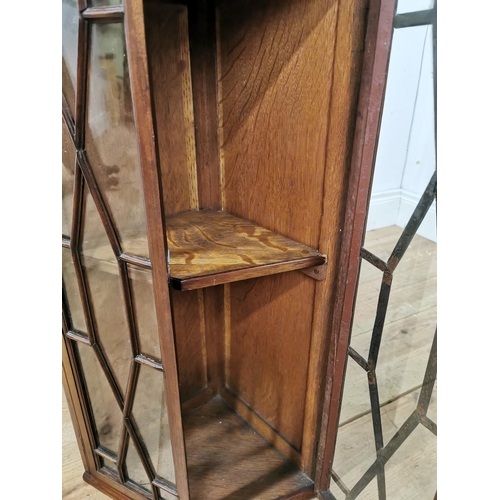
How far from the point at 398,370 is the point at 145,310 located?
0.45 m

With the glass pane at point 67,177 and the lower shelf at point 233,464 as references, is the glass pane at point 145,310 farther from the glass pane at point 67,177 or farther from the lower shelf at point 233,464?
the lower shelf at point 233,464

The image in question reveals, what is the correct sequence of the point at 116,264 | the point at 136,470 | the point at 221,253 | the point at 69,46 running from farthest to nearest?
the point at 136,470 → the point at 221,253 → the point at 116,264 → the point at 69,46

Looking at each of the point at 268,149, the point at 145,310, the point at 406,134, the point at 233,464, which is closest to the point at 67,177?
the point at 145,310

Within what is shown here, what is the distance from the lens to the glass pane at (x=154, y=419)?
0.78 metres

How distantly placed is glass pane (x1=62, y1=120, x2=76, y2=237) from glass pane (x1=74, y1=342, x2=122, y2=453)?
26cm

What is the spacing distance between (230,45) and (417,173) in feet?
1.61

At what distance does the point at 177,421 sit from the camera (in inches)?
30.3

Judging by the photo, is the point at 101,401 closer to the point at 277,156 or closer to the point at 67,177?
the point at 67,177

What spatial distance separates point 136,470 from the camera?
0.94 meters

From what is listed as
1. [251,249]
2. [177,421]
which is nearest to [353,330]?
[251,249]

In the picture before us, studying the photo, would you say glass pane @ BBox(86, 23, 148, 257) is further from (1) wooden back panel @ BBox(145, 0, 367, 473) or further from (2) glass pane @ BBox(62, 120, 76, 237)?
(1) wooden back panel @ BBox(145, 0, 367, 473)

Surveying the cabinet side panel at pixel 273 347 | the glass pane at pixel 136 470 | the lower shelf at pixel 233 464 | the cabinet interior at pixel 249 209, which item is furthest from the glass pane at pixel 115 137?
the lower shelf at pixel 233 464

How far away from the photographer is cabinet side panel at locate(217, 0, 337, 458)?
76cm

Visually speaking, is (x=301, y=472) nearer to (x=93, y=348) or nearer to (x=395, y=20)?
(x=93, y=348)
